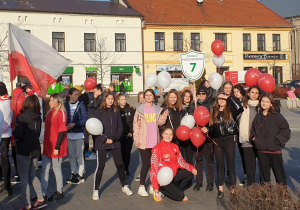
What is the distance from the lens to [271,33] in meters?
45.4

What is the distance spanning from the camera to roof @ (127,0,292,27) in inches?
1636

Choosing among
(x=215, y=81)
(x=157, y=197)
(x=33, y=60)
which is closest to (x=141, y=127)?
(x=157, y=197)

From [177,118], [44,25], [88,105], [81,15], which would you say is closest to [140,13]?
[81,15]

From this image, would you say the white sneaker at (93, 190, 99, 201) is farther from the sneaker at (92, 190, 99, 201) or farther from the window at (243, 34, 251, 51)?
the window at (243, 34, 251, 51)

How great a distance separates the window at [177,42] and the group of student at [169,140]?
113ft

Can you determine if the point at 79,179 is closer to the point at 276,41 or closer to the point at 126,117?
the point at 126,117

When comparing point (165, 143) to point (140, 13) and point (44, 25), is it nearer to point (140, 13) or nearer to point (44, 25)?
point (44, 25)

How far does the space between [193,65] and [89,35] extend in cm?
2964

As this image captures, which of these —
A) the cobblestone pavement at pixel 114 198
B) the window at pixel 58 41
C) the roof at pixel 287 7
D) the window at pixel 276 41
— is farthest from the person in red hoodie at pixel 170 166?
the roof at pixel 287 7

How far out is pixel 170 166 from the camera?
6.91 meters

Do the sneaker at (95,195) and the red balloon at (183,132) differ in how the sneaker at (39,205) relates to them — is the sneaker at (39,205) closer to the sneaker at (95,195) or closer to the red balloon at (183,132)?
the sneaker at (95,195)

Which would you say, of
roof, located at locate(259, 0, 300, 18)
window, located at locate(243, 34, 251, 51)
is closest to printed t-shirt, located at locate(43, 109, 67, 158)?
window, located at locate(243, 34, 251, 51)

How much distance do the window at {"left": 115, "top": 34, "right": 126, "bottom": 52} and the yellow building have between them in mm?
2199

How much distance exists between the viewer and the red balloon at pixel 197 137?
7.13 meters
